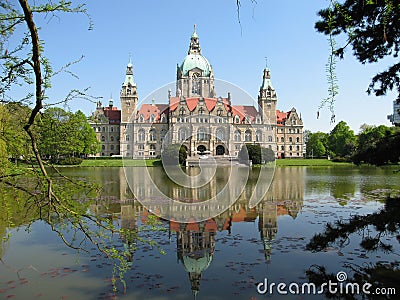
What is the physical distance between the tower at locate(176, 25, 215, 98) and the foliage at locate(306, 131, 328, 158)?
2223 centimetres

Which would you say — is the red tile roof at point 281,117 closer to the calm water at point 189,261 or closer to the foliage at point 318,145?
the foliage at point 318,145

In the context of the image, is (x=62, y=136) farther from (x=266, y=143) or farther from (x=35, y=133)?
(x=266, y=143)

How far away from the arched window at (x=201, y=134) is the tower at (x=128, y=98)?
48.3 feet

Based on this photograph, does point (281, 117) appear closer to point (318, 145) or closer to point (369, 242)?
point (318, 145)

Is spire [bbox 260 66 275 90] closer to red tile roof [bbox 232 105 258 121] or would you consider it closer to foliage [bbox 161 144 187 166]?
red tile roof [bbox 232 105 258 121]

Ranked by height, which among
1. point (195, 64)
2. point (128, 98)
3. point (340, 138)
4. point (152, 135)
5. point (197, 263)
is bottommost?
point (197, 263)

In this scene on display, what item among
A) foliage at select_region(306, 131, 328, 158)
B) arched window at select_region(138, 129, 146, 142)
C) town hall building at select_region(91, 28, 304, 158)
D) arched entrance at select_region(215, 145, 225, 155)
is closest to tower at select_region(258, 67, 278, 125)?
town hall building at select_region(91, 28, 304, 158)

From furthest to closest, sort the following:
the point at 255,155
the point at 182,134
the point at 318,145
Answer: the point at 318,145 < the point at 182,134 < the point at 255,155

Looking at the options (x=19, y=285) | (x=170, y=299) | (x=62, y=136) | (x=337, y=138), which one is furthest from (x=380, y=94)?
(x=337, y=138)

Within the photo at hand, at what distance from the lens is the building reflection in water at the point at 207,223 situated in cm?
681

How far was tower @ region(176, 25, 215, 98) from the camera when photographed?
70.5 metres

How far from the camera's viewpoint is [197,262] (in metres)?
6.66

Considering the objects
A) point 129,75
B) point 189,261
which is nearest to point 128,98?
point 129,75

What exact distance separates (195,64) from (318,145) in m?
29.1
